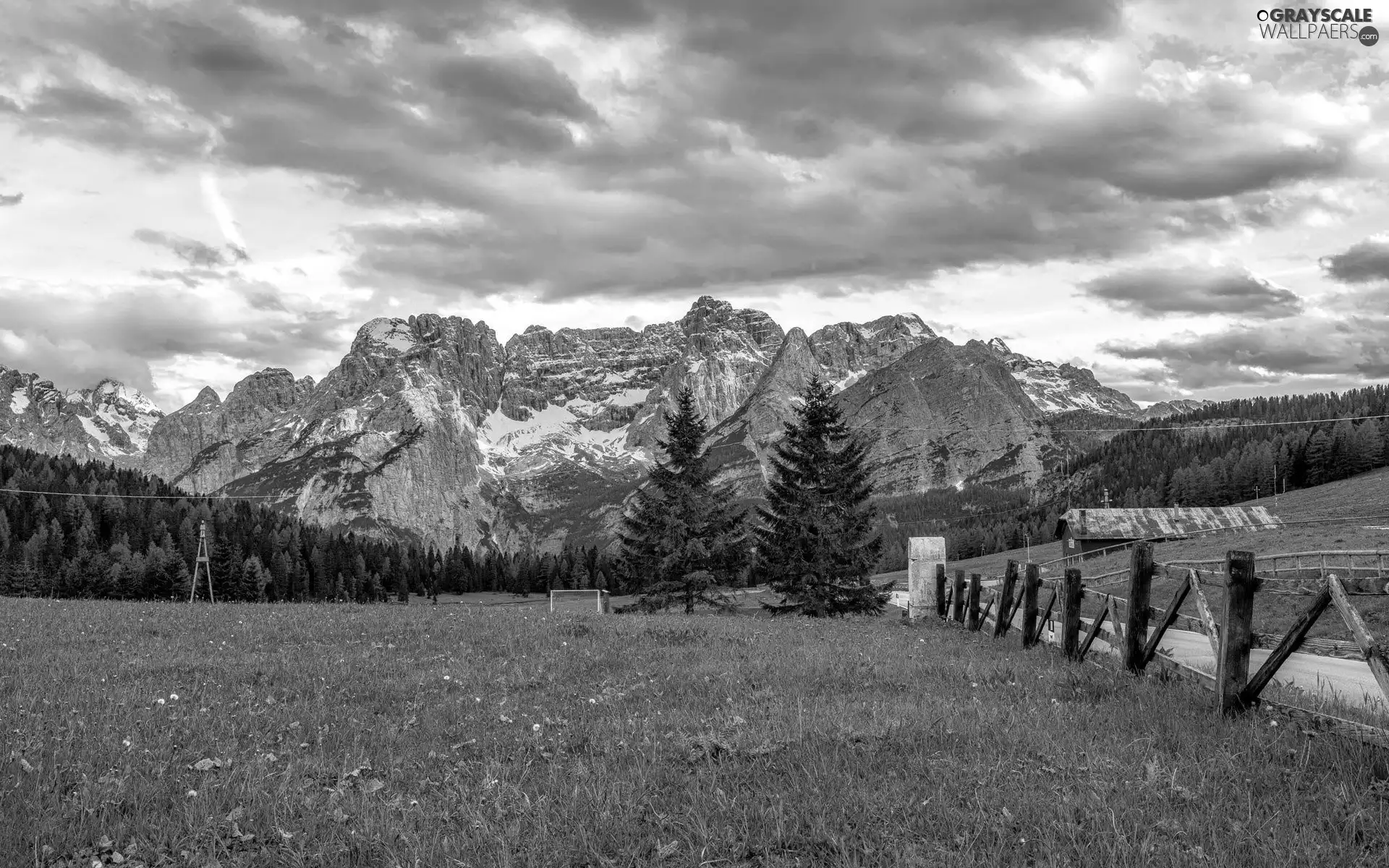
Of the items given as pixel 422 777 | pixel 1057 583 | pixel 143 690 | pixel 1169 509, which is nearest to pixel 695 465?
pixel 1057 583

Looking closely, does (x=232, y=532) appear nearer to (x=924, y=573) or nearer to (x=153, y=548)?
(x=153, y=548)

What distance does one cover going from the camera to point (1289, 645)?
27.9 feet

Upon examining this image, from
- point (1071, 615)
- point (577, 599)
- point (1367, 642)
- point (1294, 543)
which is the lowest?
point (577, 599)

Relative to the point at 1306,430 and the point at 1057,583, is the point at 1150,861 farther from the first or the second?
the point at 1306,430

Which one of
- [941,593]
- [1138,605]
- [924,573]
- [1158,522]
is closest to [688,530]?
[924,573]

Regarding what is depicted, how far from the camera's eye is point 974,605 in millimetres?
25391

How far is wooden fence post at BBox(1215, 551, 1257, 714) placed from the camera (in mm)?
9234

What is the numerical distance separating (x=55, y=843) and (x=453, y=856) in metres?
2.88

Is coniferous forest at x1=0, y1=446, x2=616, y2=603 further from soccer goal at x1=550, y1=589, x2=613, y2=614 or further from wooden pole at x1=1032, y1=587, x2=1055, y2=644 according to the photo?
wooden pole at x1=1032, y1=587, x2=1055, y2=644

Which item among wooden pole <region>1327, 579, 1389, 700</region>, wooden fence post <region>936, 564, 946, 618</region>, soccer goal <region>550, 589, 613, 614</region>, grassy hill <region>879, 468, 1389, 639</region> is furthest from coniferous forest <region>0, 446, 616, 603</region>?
wooden pole <region>1327, 579, 1389, 700</region>

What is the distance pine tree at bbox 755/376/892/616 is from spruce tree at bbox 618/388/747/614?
2.25 metres

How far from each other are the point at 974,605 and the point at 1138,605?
44.0ft

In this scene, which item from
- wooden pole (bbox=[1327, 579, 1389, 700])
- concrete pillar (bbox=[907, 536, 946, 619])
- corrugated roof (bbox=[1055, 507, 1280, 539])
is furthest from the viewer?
corrugated roof (bbox=[1055, 507, 1280, 539])

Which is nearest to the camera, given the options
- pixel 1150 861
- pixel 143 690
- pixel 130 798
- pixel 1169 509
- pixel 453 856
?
pixel 1150 861
